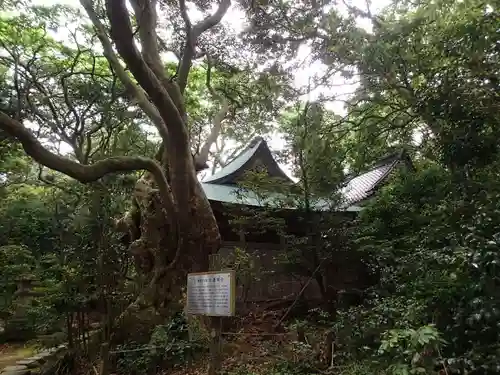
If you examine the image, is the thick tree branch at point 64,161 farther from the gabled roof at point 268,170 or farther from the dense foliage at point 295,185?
the gabled roof at point 268,170

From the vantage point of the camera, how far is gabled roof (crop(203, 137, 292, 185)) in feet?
38.7

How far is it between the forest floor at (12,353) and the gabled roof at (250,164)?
21.4ft

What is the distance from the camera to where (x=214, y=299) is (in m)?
4.35

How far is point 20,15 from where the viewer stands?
8742 millimetres

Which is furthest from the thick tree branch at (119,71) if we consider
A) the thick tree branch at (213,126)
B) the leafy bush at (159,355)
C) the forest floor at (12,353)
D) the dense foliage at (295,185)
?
the forest floor at (12,353)

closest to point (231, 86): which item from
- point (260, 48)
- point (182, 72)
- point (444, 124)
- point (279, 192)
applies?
point (260, 48)

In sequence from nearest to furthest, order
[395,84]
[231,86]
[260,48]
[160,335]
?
[160,335], [395,84], [260,48], [231,86]

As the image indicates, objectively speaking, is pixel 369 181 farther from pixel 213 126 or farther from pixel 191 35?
pixel 191 35

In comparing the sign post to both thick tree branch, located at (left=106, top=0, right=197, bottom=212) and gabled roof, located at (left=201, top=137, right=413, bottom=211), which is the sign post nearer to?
thick tree branch, located at (left=106, top=0, right=197, bottom=212)

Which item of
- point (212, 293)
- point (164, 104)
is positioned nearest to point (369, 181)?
point (164, 104)

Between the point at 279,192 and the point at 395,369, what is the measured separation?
207 inches

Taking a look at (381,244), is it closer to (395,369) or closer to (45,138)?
(395,369)

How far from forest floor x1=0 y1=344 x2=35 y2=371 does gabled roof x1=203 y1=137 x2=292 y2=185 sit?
6.52m

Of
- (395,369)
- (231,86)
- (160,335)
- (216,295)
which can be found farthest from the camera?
(231,86)
